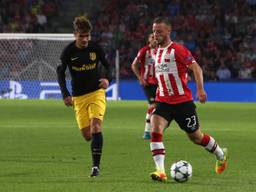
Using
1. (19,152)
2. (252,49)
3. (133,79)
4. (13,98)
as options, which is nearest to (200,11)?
(252,49)

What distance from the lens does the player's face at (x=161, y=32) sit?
10.6 metres

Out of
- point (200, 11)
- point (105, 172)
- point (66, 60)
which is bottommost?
point (200, 11)

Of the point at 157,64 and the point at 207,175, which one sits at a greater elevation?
the point at 157,64

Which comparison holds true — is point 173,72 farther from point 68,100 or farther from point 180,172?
point 68,100

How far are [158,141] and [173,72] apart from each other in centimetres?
93

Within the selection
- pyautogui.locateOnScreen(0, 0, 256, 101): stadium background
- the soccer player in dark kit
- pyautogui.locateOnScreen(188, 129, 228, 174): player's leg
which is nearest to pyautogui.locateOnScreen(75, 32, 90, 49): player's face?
the soccer player in dark kit

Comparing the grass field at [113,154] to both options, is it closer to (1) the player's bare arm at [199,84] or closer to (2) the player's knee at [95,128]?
(2) the player's knee at [95,128]

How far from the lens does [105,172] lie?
38.3 ft

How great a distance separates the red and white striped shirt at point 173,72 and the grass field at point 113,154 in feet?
3.56

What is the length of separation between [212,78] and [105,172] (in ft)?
77.9

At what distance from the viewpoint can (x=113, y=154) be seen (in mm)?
14414

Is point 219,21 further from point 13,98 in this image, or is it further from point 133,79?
point 13,98

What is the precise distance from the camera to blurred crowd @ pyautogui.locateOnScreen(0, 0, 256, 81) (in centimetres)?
3728

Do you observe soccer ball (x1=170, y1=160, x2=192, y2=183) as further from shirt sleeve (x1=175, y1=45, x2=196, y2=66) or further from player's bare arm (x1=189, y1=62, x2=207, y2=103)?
shirt sleeve (x1=175, y1=45, x2=196, y2=66)
